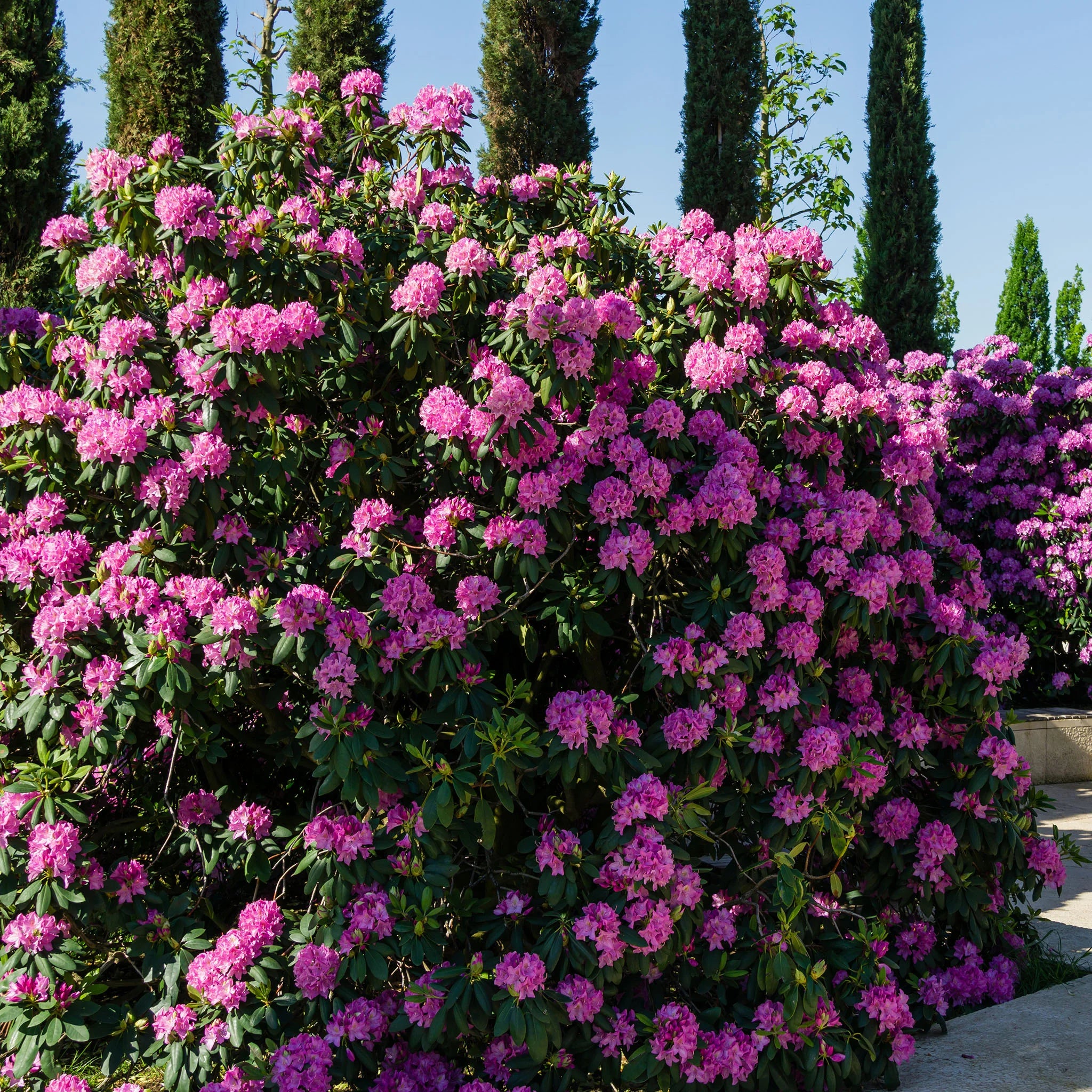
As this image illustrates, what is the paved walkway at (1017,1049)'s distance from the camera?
9.30 ft

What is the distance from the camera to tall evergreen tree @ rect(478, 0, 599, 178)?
1253cm

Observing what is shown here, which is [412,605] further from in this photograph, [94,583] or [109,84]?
[109,84]

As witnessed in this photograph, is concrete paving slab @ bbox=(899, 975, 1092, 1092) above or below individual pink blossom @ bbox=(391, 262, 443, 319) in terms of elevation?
below

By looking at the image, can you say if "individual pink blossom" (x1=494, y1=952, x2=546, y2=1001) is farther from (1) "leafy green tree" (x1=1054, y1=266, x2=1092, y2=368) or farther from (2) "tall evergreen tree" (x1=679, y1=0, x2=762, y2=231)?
(1) "leafy green tree" (x1=1054, y1=266, x2=1092, y2=368)

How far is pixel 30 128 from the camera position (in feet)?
26.5

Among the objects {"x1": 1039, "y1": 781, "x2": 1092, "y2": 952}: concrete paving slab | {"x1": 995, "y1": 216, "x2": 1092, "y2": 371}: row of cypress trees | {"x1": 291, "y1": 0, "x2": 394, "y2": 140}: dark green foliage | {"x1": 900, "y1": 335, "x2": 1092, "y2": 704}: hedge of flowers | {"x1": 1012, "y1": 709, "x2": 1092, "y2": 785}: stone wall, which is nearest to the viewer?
{"x1": 1039, "y1": 781, "x2": 1092, "y2": 952}: concrete paving slab

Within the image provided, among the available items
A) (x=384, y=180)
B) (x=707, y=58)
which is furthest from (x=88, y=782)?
(x=707, y=58)

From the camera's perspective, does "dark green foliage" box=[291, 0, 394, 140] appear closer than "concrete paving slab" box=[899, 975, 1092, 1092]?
No

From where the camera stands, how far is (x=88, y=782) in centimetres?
321

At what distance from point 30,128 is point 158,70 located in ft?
4.49

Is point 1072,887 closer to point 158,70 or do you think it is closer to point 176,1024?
point 176,1024

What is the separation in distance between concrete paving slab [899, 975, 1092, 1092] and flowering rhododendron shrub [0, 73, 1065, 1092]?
14 centimetres

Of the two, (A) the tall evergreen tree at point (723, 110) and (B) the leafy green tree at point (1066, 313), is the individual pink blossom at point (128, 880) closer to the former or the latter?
(A) the tall evergreen tree at point (723, 110)

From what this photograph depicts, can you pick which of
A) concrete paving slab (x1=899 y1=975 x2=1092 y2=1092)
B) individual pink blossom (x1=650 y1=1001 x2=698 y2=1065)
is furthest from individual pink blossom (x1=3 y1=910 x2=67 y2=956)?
concrete paving slab (x1=899 y1=975 x2=1092 y2=1092)
